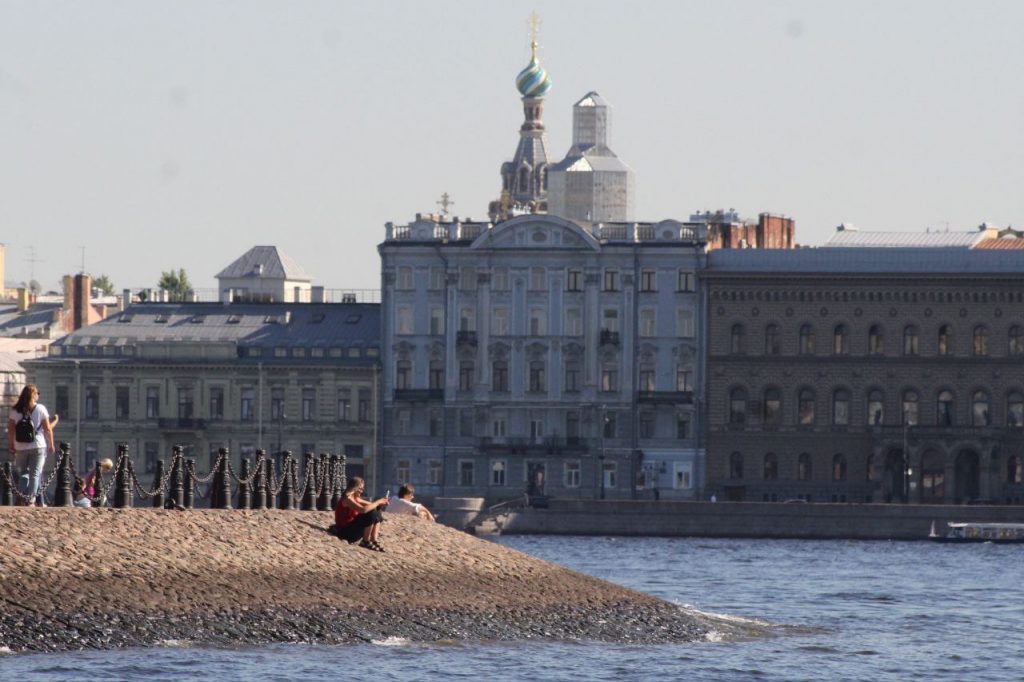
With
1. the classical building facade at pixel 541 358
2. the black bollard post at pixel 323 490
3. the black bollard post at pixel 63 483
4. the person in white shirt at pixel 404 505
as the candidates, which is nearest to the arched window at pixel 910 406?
the classical building facade at pixel 541 358

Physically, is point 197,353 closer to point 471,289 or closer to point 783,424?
point 471,289

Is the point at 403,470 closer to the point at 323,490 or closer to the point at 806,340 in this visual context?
the point at 806,340

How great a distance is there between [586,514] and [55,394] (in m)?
24.7

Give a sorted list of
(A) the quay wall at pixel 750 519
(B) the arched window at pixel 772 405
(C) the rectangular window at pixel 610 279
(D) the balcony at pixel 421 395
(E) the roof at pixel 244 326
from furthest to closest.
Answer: (E) the roof at pixel 244 326, (D) the balcony at pixel 421 395, (C) the rectangular window at pixel 610 279, (B) the arched window at pixel 772 405, (A) the quay wall at pixel 750 519

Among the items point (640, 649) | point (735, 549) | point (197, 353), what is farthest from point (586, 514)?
point (640, 649)

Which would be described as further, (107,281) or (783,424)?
(107,281)

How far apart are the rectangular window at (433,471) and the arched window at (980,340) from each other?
19.5 metres

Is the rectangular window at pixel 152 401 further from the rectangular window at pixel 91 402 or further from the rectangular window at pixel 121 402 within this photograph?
the rectangular window at pixel 91 402

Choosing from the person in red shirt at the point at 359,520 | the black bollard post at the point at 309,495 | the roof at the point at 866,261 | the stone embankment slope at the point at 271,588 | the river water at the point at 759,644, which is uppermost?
the roof at the point at 866,261

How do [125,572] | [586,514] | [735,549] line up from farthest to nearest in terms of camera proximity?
[586,514] < [735,549] < [125,572]

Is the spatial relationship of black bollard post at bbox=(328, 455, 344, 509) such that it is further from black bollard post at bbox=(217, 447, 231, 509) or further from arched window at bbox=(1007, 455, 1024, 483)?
arched window at bbox=(1007, 455, 1024, 483)

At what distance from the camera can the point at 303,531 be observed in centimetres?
4400

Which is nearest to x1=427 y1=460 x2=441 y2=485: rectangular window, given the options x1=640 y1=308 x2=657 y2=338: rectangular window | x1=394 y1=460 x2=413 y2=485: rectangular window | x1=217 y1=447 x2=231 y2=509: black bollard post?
x1=394 y1=460 x2=413 y2=485: rectangular window

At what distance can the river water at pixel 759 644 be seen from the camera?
1485 inches
